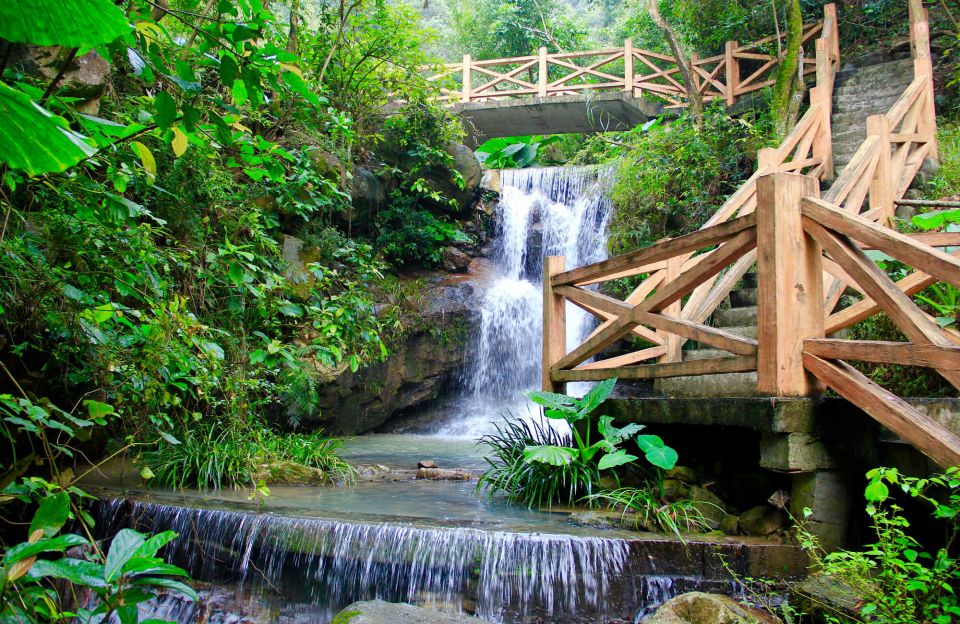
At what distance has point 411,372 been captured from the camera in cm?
1070

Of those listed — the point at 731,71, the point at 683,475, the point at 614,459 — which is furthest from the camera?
the point at 731,71

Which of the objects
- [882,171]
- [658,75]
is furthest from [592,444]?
[658,75]

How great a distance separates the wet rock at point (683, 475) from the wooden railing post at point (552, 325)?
1294 mm

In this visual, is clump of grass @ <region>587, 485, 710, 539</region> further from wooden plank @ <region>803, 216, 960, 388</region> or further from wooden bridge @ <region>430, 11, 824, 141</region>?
wooden bridge @ <region>430, 11, 824, 141</region>

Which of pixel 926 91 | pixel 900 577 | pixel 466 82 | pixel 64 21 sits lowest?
pixel 900 577

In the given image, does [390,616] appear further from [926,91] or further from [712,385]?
[926,91]

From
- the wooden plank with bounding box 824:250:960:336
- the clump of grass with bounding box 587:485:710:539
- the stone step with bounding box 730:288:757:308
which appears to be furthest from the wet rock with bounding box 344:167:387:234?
the wooden plank with bounding box 824:250:960:336

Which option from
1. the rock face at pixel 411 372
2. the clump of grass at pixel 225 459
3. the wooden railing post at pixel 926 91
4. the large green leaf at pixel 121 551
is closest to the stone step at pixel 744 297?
the wooden railing post at pixel 926 91

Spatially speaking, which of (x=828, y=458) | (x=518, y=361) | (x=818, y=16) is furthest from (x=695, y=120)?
(x=828, y=458)

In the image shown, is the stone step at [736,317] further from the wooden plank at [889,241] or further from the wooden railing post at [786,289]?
the wooden plank at [889,241]

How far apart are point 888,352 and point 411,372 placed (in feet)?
26.4

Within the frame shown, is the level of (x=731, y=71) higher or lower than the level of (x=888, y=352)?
higher

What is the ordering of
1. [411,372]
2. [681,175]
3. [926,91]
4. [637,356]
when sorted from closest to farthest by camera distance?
[637,356]
[926,91]
[681,175]
[411,372]

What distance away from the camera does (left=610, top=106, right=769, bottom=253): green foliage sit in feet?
30.2
